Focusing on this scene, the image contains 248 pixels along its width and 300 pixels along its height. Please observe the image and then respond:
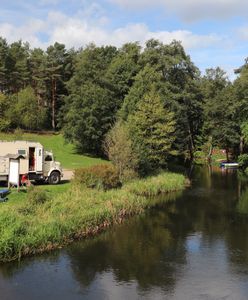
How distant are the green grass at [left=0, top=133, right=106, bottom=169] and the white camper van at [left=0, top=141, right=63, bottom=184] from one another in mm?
13536

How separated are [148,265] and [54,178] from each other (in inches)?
685

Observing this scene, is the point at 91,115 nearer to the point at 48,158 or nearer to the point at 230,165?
the point at 48,158

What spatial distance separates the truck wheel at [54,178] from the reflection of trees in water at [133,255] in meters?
9.66

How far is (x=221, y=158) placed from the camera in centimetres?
8600

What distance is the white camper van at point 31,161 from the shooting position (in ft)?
116

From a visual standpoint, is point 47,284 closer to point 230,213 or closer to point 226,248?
point 226,248

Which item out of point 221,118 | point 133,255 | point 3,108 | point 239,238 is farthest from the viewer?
point 221,118

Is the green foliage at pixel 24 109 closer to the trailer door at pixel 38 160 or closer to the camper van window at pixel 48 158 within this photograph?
the camper van window at pixel 48 158

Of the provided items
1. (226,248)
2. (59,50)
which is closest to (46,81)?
Result: (59,50)

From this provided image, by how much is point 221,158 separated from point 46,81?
127 ft

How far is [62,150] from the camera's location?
67938 millimetres

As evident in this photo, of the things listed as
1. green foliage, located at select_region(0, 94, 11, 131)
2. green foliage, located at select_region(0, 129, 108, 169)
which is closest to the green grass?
green foliage, located at select_region(0, 129, 108, 169)

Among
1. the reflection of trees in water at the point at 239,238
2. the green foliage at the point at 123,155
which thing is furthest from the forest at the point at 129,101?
the reflection of trees in water at the point at 239,238

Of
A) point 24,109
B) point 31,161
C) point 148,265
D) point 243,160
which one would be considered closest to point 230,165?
point 243,160
